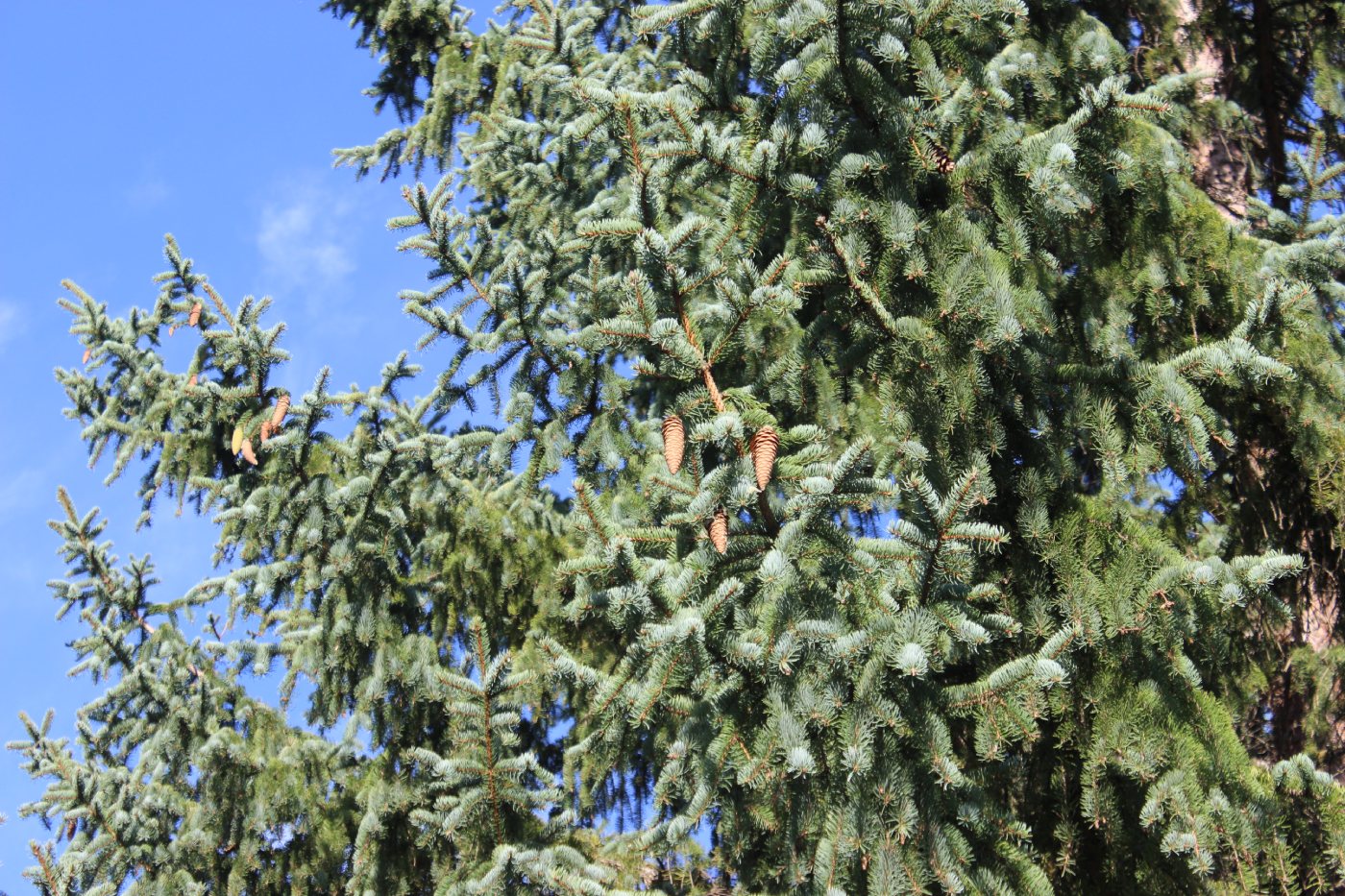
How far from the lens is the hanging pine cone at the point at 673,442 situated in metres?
3.27

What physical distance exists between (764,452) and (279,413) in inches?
140

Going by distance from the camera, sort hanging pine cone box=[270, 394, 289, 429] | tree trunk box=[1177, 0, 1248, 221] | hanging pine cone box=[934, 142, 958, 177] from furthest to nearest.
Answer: tree trunk box=[1177, 0, 1248, 221] < hanging pine cone box=[270, 394, 289, 429] < hanging pine cone box=[934, 142, 958, 177]

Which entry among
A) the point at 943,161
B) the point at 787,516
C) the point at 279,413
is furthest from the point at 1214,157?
the point at 279,413

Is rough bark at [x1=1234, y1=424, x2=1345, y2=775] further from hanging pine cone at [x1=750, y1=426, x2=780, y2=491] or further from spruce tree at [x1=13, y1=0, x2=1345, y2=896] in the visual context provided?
hanging pine cone at [x1=750, y1=426, x2=780, y2=491]

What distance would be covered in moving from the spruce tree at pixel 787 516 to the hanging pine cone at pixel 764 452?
0.01 m

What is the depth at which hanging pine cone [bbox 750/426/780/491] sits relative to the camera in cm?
325

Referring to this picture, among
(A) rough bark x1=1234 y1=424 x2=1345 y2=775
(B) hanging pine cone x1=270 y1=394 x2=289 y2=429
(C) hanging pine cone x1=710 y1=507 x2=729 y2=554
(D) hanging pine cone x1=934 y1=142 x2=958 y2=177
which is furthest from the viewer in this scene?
(B) hanging pine cone x1=270 y1=394 x2=289 y2=429

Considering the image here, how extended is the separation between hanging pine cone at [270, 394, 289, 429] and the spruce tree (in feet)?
0.05

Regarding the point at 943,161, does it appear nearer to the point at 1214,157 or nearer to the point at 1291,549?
the point at 1291,549

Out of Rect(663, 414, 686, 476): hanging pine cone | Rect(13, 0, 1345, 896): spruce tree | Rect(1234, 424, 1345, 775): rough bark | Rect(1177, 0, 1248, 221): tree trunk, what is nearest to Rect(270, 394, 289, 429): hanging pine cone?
Rect(13, 0, 1345, 896): spruce tree

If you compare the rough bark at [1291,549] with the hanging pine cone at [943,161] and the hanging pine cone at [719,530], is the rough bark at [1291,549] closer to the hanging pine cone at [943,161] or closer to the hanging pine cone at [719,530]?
the hanging pine cone at [943,161]

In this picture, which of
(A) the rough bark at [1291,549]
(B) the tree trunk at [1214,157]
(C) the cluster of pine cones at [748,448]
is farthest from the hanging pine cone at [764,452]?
(B) the tree trunk at [1214,157]

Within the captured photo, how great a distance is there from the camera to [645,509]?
4996mm

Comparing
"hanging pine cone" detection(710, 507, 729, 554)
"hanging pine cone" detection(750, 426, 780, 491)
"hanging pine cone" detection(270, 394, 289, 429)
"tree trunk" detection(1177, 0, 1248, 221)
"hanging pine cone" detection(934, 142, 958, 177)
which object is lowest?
"hanging pine cone" detection(710, 507, 729, 554)
